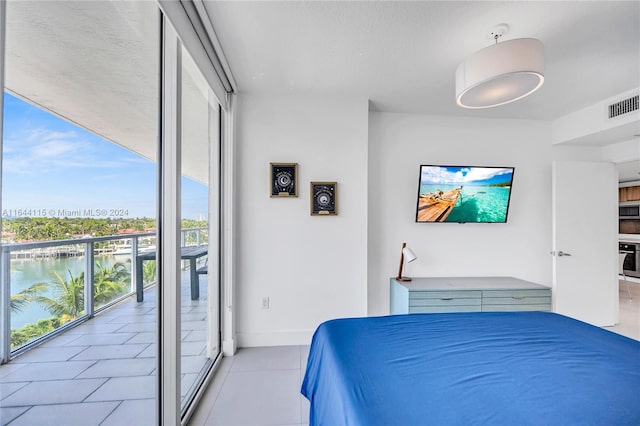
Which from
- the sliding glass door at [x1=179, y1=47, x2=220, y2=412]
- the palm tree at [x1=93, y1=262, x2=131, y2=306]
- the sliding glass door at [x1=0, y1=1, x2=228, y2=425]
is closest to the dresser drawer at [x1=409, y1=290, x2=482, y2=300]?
the sliding glass door at [x1=179, y1=47, x2=220, y2=412]

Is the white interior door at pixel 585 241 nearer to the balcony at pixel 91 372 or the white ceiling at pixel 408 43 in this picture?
the white ceiling at pixel 408 43

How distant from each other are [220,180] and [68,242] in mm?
1774

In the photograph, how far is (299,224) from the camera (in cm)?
293

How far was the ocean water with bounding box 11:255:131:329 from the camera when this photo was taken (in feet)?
2.50

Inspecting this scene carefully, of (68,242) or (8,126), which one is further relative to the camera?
(68,242)

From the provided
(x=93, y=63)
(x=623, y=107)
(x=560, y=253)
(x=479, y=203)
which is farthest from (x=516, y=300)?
(x=93, y=63)

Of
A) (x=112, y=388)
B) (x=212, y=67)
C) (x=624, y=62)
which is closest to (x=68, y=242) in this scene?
(x=112, y=388)

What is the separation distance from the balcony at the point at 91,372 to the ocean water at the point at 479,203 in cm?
304

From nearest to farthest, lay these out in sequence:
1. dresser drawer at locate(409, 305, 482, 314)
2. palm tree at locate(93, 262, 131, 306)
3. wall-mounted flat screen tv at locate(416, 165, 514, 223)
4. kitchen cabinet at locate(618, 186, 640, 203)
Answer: palm tree at locate(93, 262, 131, 306) → dresser drawer at locate(409, 305, 482, 314) → wall-mounted flat screen tv at locate(416, 165, 514, 223) → kitchen cabinet at locate(618, 186, 640, 203)

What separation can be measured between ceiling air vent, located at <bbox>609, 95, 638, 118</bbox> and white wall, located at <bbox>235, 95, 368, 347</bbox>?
8.28 ft

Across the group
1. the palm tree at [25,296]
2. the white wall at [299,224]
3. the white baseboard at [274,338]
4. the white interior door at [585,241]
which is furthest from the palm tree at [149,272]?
the white interior door at [585,241]

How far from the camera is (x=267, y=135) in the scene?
2.91 metres

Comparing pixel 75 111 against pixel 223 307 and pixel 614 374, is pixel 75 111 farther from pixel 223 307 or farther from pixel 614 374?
pixel 614 374

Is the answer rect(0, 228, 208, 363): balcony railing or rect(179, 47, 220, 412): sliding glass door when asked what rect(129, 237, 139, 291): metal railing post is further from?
rect(179, 47, 220, 412): sliding glass door
